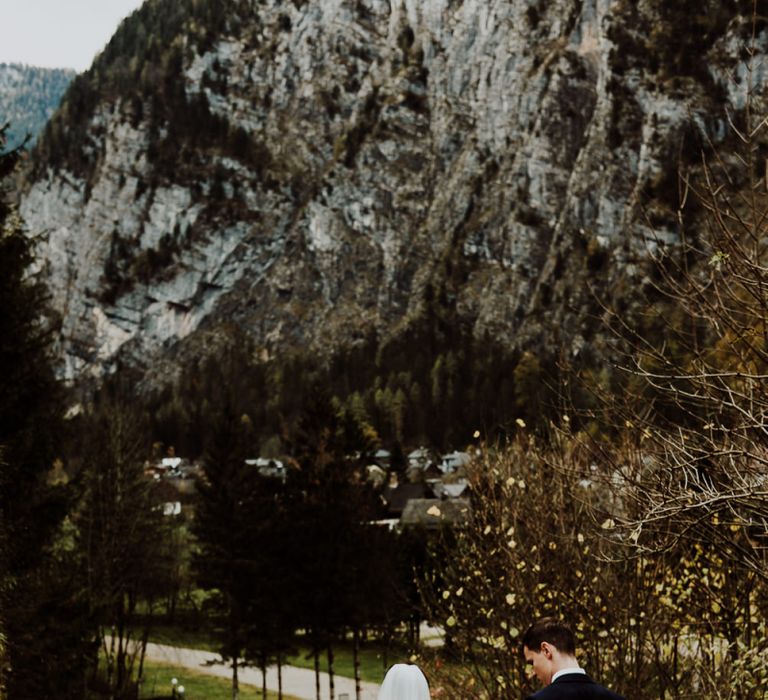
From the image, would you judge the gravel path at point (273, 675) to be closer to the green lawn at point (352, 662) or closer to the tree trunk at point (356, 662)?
the green lawn at point (352, 662)

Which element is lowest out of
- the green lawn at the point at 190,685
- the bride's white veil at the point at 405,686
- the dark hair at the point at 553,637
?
the green lawn at the point at 190,685

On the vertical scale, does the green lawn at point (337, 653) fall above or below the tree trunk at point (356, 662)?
below

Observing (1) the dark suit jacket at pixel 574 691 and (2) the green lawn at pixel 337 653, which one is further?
(2) the green lawn at pixel 337 653

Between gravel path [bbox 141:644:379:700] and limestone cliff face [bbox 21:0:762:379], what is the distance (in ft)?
262

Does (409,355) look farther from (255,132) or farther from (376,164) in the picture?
(255,132)

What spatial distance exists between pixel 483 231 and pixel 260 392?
157 ft

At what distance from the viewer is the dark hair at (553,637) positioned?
4961mm

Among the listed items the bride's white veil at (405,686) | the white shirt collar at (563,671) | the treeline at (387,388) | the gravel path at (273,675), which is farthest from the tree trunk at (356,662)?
the treeline at (387,388)

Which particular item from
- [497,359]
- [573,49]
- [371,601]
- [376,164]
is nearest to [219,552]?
[371,601]

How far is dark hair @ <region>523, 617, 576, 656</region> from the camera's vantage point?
16.3 ft

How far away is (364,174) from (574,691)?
519 ft

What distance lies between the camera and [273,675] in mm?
40312

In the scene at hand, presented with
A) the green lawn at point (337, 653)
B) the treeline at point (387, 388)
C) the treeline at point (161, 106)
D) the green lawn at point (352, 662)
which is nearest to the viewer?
the green lawn at point (352, 662)

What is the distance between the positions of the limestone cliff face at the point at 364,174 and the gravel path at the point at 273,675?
79965 mm
